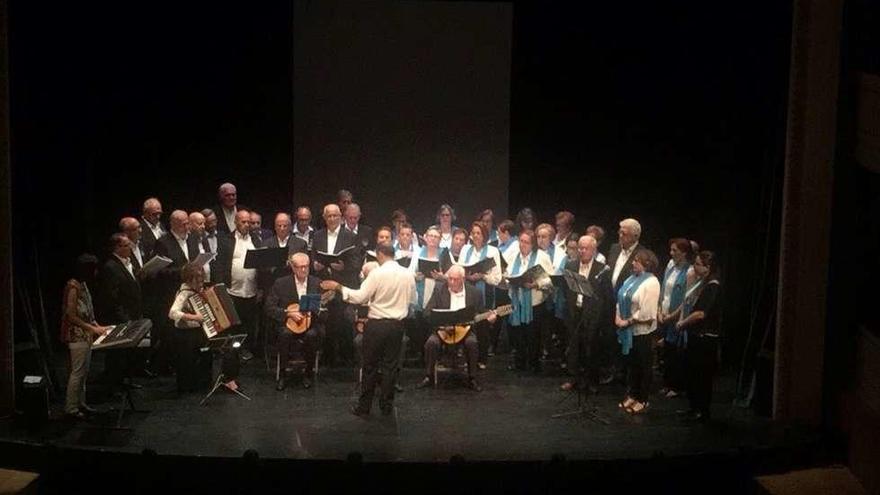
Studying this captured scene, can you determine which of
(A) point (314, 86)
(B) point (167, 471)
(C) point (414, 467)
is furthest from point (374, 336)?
(A) point (314, 86)

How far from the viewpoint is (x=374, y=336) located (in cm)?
905

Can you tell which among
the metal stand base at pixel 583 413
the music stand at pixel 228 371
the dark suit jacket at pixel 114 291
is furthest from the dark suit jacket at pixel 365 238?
the metal stand base at pixel 583 413

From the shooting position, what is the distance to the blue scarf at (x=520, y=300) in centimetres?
1060

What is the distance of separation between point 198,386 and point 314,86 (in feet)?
14.6

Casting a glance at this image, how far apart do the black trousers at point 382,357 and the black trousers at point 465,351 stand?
90 centimetres

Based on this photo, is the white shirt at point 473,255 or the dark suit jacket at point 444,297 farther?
the white shirt at point 473,255

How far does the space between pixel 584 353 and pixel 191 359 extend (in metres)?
3.81

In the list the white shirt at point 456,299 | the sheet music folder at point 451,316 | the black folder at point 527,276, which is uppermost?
the black folder at point 527,276

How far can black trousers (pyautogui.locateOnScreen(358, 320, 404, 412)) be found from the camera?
905cm

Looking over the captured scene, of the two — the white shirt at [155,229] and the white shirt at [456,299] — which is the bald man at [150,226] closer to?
the white shirt at [155,229]

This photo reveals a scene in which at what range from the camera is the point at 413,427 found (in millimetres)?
8867

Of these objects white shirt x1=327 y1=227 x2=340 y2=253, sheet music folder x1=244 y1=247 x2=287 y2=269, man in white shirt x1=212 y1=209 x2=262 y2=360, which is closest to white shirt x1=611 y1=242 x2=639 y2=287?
white shirt x1=327 y1=227 x2=340 y2=253

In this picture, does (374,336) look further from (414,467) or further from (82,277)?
(82,277)

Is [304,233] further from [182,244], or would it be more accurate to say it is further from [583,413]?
[583,413]
